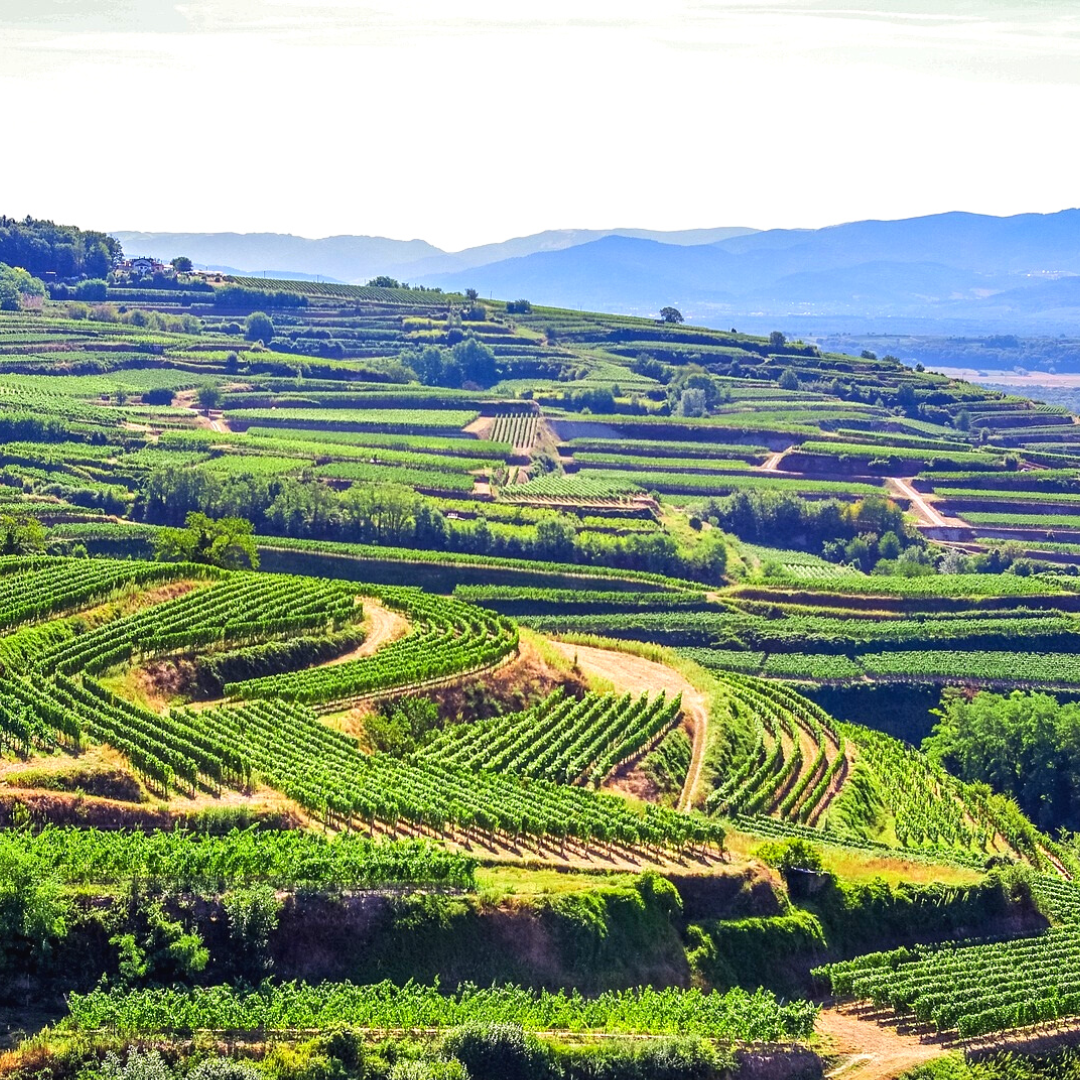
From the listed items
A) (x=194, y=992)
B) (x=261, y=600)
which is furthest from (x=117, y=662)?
(x=194, y=992)

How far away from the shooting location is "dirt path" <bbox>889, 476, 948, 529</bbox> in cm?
16494

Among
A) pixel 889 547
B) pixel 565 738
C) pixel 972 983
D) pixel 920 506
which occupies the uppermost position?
pixel 920 506

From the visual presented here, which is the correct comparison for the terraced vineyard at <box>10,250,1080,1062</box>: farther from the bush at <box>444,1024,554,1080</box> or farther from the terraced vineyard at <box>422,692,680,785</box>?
the bush at <box>444,1024,554,1080</box>

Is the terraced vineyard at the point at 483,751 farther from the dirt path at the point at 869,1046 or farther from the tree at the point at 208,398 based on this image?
the tree at the point at 208,398

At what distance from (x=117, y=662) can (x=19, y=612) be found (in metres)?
7.90

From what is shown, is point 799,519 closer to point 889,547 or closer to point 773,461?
point 889,547

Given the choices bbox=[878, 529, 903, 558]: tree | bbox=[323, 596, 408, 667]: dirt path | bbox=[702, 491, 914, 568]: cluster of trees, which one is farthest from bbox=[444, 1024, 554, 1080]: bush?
bbox=[702, 491, 914, 568]: cluster of trees

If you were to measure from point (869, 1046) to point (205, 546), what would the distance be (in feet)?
204

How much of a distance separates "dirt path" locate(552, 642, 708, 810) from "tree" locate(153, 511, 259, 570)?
2402cm

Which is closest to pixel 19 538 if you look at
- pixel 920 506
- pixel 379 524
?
pixel 379 524

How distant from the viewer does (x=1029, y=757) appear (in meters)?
91.8

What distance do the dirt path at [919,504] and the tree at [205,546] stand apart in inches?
3779

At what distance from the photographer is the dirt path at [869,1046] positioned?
46.9 m

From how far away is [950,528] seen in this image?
534 feet
